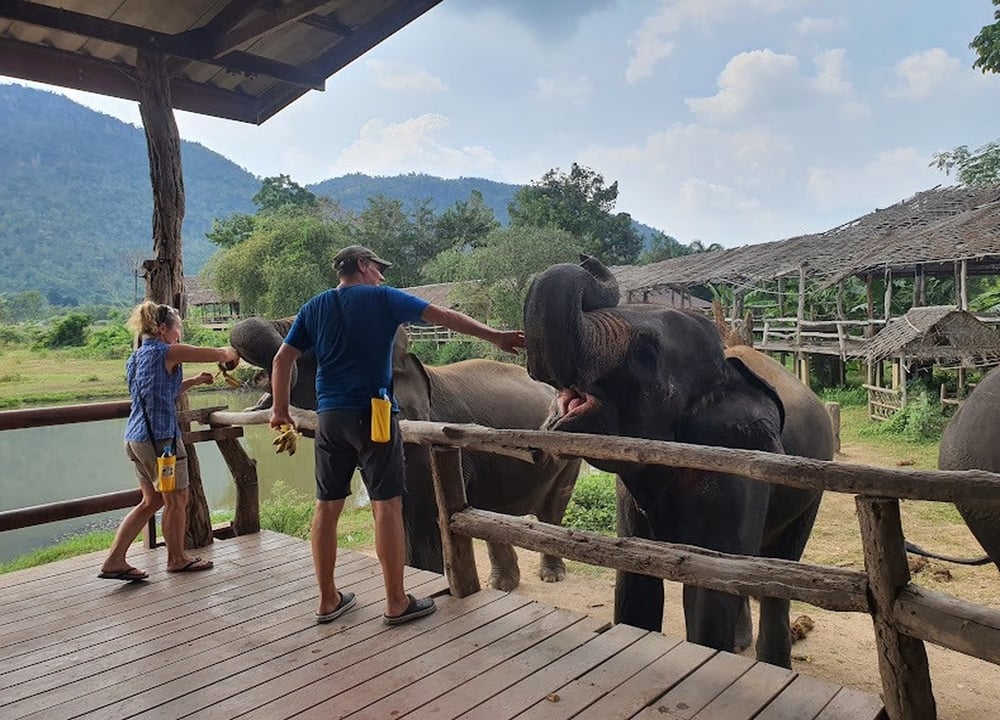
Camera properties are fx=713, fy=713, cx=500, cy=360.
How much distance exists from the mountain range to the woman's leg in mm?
64699

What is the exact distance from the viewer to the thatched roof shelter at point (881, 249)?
591 inches

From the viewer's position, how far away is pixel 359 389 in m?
2.72

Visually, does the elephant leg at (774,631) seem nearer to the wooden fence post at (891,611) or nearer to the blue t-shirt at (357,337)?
the wooden fence post at (891,611)

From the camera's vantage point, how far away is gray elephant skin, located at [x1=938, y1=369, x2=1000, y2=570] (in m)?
3.21

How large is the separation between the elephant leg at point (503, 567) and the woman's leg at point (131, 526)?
3.23 metres

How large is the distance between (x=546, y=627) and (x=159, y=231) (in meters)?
2.99

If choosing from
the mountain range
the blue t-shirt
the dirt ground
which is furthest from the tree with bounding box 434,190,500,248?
the blue t-shirt

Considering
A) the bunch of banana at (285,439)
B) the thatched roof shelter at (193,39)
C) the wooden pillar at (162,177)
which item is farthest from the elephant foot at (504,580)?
the thatched roof shelter at (193,39)

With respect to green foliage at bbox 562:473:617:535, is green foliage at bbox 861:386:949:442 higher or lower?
higher

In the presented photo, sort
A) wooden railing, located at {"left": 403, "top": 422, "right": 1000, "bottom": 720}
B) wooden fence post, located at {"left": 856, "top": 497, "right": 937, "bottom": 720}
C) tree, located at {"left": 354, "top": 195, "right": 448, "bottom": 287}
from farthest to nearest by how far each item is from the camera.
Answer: tree, located at {"left": 354, "top": 195, "right": 448, "bottom": 287}
wooden fence post, located at {"left": 856, "top": 497, "right": 937, "bottom": 720}
wooden railing, located at {"left": 403, "top": 422, "right": 1000, "bottom": 720}

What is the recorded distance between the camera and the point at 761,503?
330 centimetres

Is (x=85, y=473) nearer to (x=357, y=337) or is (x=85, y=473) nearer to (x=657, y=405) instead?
(x=357, y=337)

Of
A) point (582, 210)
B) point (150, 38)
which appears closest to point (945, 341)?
point (150, 38)

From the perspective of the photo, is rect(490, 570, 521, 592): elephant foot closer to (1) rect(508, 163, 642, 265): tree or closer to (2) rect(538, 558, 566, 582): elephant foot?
(2) rect(538, 558, 566, 582): elephant foot
